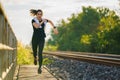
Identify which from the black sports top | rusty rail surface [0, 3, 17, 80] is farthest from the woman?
rusty rail surface [0, 3, 17, 80]

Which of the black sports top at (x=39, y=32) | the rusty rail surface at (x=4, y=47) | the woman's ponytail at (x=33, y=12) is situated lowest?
the rusty rail surface at (x=4, y=47)

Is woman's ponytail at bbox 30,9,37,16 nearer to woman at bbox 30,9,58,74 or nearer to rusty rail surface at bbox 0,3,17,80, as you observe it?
woman at bbox 30,9,58,74

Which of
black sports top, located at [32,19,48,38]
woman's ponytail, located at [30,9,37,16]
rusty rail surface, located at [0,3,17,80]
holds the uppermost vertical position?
woman's ponytail, located at [30,9,37,16]

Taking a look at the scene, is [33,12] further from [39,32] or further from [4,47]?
[4,47]

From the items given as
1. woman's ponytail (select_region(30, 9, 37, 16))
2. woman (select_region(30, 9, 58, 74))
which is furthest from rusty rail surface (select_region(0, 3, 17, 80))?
woman's ponytail (select_region(30, 9, 37, 16))

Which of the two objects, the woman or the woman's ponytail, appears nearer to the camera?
the woman

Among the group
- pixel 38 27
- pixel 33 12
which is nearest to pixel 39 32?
pixel 38 27

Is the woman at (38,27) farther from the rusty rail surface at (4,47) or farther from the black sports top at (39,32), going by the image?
the rusty rail surface at (4,47)

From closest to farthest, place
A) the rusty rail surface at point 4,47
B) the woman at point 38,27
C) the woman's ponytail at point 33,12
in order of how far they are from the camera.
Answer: the rusty rail surface at point 4,47 < the woman at point 38,27 < the woman's ponytail at point 33,12

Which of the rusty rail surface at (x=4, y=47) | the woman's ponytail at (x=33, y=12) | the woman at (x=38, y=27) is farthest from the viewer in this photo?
the woman's ponytail at (x=33, y=12)

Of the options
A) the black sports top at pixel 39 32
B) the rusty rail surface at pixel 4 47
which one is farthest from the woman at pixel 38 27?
the rusty rail surface at pixel 4 47

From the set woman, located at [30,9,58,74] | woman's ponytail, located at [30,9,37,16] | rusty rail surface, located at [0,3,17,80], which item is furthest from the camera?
woman's ponytail, located at [30,9,37,16]

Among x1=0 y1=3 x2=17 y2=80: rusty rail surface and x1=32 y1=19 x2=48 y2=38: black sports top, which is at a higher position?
x1=32 y1=19 x2=48 y2=38: black sports top

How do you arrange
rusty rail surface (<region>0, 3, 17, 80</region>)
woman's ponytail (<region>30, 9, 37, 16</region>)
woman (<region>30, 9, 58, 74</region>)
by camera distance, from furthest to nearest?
woman's ponytail (<region>30, 9, 37, 16</region>)
woman (<region>30, 9, 58, 74</region>)
rusty rail surface (<region>0, 3, 17, 80</region>)
